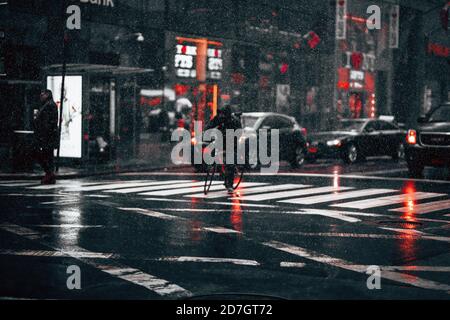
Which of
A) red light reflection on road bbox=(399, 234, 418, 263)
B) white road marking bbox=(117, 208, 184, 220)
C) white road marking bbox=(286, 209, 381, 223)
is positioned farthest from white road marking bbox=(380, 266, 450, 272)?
white road marking bbox=(117, 208, 184, 220)

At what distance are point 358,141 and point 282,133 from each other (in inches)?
156

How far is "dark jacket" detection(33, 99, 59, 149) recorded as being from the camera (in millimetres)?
18172

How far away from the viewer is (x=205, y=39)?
31.0m

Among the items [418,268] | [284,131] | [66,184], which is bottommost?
[418,268]

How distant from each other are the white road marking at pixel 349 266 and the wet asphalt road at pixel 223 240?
0.01 m

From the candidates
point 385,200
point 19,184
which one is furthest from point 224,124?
point 19,184

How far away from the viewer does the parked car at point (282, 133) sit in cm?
2370

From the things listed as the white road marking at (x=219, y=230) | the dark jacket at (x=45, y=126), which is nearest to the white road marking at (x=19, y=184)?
the dark jacket at (x=45, y=126)

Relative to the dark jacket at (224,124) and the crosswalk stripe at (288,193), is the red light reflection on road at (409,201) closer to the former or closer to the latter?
the crosswalk stripe at (288,193)

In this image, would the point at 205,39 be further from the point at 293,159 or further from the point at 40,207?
the point at 40,207

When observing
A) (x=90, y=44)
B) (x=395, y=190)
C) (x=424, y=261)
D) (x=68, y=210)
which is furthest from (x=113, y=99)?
(x=424, y=261)

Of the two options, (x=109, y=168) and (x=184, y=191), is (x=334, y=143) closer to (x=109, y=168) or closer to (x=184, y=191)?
(x=109, y=168)

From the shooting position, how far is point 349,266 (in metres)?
8.77
